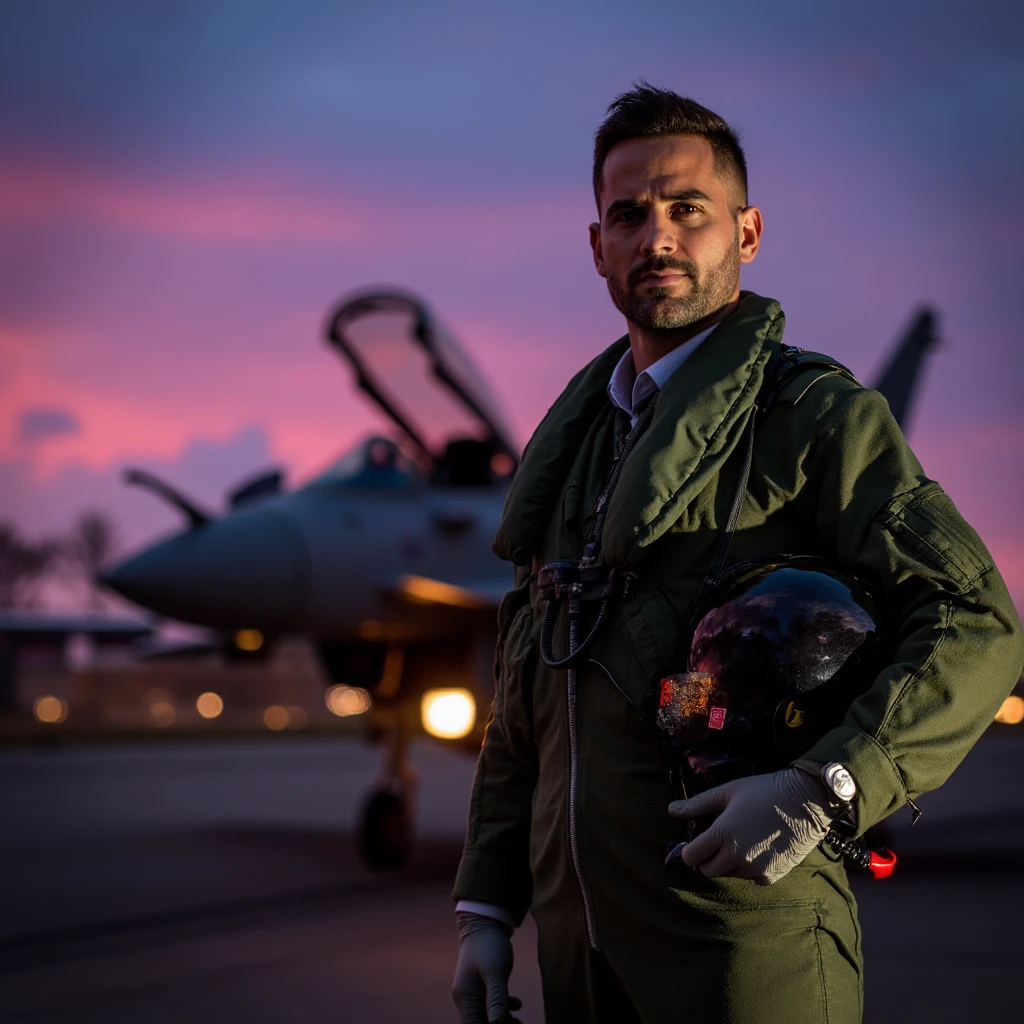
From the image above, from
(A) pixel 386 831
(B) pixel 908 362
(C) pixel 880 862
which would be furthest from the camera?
(B) pixel 908 362

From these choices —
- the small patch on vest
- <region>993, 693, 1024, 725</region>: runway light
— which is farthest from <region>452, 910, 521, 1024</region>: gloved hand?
<region>993, 693, 1024, 725</region>: runway light

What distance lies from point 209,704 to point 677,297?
48.6 m

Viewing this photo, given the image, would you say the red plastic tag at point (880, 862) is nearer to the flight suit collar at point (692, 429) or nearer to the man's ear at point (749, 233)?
the flight suit collar at point (692, 429)

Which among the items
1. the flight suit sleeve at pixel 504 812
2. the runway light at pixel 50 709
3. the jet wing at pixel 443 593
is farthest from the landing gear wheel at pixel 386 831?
the runway light at pixel 50 709

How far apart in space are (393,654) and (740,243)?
779 centimetres

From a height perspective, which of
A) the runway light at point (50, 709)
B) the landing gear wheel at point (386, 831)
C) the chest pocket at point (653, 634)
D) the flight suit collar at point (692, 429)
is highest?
the flight suit collar at point (692, 429)

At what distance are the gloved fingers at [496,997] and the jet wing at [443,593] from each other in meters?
7.00

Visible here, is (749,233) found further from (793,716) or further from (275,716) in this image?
(275,716)

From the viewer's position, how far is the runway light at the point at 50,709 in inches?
1889

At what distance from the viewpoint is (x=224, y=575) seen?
901 centimetres

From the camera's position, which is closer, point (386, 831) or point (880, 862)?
point (880, 862)

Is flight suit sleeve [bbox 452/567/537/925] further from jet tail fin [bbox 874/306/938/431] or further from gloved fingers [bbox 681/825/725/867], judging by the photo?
jet tail fin [bbox 874/306/938/431]

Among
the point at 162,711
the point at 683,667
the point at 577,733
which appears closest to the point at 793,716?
the point at 683,667

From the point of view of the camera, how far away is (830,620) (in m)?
1.94
